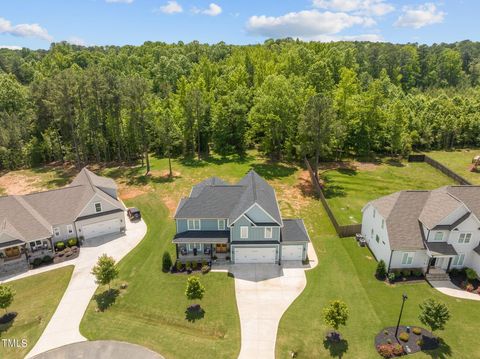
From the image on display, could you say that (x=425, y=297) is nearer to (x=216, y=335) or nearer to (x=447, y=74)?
(x=216, y=335)

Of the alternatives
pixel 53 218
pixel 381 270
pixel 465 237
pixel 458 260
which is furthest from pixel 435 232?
pixel 53 218

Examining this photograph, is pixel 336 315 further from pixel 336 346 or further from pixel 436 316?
pixel 436 316

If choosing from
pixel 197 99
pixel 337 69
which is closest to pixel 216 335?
pixel 197 99

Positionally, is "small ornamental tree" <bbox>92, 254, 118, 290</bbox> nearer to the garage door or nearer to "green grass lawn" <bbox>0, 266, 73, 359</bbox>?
"green grass lawn" <bbox>0, 266, 73, 359</bbox>

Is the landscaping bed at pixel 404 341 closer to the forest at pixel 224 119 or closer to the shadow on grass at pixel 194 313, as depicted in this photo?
the shadow on grass at pixel 194 313

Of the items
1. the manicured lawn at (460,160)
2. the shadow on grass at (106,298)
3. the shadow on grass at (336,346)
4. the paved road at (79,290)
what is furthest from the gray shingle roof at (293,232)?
the manicured lawn at (460,160)
